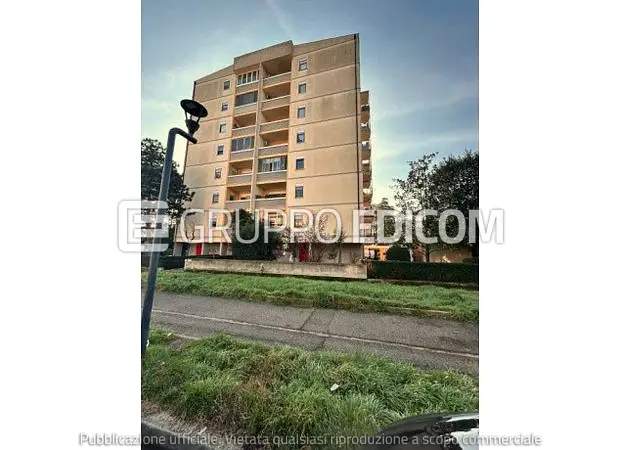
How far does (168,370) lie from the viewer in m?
1.02

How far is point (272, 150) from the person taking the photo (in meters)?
2.97

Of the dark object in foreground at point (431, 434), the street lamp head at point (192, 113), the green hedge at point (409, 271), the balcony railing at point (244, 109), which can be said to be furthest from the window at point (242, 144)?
the dark object in foreground at point (431, 434)

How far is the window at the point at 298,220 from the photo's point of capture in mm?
2544

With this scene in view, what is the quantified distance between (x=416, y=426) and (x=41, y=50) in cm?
142

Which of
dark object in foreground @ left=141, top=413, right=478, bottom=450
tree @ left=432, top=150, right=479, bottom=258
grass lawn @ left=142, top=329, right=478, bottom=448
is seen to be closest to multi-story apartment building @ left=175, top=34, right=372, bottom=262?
tree @ left=432, top=150, right=479, bottom=258

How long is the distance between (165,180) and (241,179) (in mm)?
1597

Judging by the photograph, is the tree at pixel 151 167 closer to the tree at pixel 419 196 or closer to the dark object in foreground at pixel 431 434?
the dark object in foreground at pixel 431 434

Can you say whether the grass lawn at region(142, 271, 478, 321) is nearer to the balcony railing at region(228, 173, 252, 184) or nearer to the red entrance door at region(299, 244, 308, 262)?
the red entrance door at region(299, 244, 308, 262)

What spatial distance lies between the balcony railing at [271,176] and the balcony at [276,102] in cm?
73

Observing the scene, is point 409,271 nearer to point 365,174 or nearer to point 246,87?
point 365,174

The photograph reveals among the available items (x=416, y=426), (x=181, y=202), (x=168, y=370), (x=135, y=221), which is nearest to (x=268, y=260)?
(x=181, y=202)

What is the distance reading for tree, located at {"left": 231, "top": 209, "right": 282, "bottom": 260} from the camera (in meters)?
2.08

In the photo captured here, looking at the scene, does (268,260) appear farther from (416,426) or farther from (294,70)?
(294,70)

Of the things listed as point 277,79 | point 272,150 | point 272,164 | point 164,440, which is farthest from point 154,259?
point 277,79
